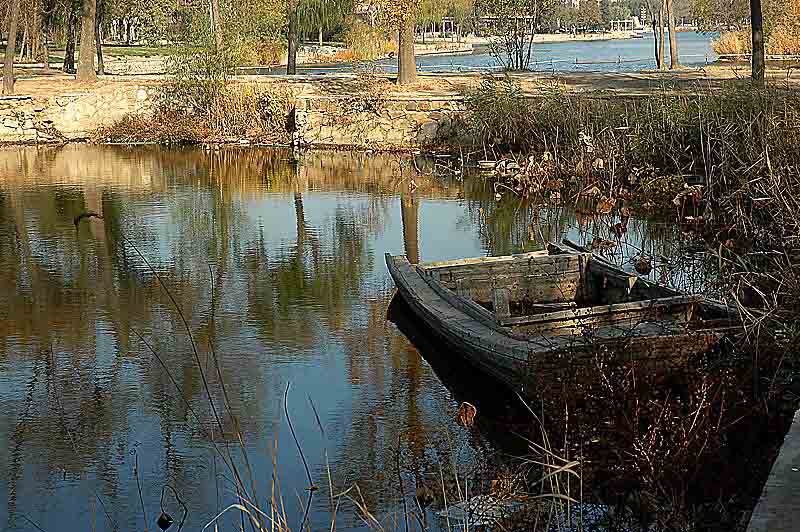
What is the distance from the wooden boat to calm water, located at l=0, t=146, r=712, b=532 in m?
0.49

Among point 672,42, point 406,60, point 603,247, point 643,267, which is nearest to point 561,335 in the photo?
point 643,267

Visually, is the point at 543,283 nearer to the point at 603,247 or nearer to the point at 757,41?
the point at 603,247

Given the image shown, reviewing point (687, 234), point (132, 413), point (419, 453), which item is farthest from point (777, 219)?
point (132, 413)

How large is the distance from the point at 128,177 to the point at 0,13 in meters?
17.8

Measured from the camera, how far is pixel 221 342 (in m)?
11.0

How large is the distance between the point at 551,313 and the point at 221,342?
3.27m

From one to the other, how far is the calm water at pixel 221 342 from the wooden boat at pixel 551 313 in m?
0.49

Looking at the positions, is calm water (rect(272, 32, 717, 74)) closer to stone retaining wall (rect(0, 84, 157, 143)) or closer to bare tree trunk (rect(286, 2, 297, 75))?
bare tree trunk (rect(286, 2, 297, 75))

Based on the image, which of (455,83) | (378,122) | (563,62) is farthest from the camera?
(563,62)

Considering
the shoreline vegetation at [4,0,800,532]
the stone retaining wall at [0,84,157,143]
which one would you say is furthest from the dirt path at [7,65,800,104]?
the stone retaining wall at [0,84,157,143]

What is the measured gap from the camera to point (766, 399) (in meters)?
7.67

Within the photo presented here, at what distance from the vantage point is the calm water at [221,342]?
7.90 m

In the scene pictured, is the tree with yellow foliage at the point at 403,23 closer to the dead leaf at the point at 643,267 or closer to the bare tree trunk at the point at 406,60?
the bare tree trunk at the point at 406,60

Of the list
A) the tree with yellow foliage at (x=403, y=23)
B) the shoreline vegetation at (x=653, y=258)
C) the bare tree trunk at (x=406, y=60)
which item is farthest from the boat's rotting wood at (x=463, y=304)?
the bare tree trunk at (x=406, y=60)
